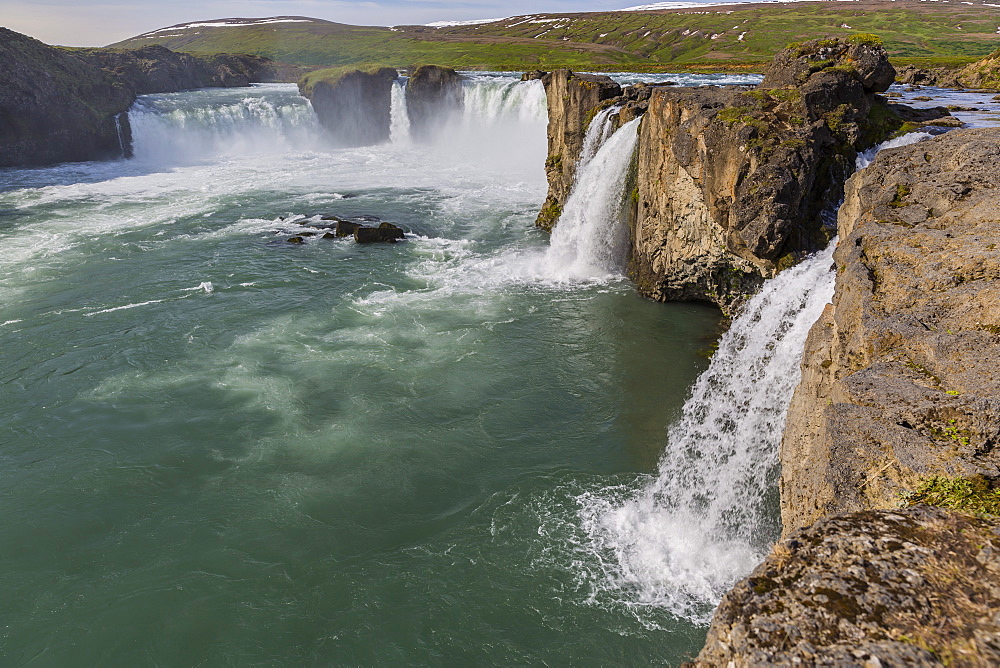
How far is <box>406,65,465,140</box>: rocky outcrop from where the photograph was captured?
61.2 m

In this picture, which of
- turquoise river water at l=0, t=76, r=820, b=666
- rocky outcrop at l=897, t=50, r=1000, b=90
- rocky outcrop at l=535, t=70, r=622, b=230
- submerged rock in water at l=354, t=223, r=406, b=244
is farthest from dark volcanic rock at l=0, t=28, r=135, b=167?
rocky outcrop at l=897, t=50, r=1000, b=90

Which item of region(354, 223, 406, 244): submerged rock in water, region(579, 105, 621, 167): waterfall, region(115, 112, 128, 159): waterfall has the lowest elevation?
region(354, 223, 406, 244): submerged rock in water

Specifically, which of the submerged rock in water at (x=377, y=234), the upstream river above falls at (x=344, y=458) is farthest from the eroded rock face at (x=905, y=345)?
the submerged rock in water at (x=377, y=234)

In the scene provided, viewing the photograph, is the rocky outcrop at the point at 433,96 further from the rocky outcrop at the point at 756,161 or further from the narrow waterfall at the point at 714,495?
the narrow waterfall at the point at 714,495

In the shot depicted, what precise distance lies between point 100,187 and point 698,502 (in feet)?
163

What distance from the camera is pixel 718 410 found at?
14.1 m

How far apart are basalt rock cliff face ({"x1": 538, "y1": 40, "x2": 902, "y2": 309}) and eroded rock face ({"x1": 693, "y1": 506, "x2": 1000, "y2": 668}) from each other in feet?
40.9

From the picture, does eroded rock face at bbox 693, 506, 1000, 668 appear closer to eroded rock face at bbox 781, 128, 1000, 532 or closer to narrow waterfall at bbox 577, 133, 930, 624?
eroded rock face at bbox 781, 128, 1000, 532

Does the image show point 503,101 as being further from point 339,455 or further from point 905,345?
point 905,345

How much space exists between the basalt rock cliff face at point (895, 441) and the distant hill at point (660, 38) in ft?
284

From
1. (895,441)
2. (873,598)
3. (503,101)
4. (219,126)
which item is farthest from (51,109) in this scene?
(873,598)

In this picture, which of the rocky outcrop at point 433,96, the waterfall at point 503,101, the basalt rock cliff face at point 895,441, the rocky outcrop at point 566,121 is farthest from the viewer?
the rocky outcrop at point 433,96

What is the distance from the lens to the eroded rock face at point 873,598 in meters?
4.07

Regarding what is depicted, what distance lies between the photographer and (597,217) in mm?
25375
